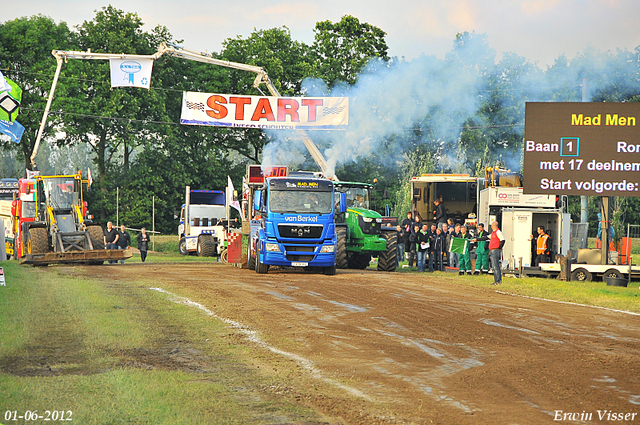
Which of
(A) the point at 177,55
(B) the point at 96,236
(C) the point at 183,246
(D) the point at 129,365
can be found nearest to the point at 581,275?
(D) the point at 129,365

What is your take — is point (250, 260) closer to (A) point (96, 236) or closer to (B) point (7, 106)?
(A) point (96, 236)

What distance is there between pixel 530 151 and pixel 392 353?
12675 millimetres

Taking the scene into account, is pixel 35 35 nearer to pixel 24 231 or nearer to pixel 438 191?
pixel 24 231

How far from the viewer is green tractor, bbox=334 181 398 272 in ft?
81.0

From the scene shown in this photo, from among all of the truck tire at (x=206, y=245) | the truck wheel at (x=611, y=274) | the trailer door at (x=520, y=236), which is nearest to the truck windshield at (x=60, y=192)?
the truck tire at (x=206, y=245)

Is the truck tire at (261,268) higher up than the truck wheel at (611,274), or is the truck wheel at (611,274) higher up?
the truck wheel at (611,274)

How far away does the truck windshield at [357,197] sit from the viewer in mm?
26434

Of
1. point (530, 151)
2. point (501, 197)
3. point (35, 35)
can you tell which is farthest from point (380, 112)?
point (35, 35)

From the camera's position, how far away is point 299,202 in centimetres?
2167

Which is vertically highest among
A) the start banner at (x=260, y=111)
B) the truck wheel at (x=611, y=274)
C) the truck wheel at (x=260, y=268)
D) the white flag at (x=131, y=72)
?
the white flag at (x=131, y=72)

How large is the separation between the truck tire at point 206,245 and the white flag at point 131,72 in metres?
9.47

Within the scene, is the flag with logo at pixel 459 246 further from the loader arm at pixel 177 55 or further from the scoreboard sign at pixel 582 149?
the loader arm at pixel 177 55

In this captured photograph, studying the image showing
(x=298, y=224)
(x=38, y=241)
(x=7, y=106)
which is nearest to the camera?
(x=7, y=106)

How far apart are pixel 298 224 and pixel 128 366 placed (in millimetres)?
13485
